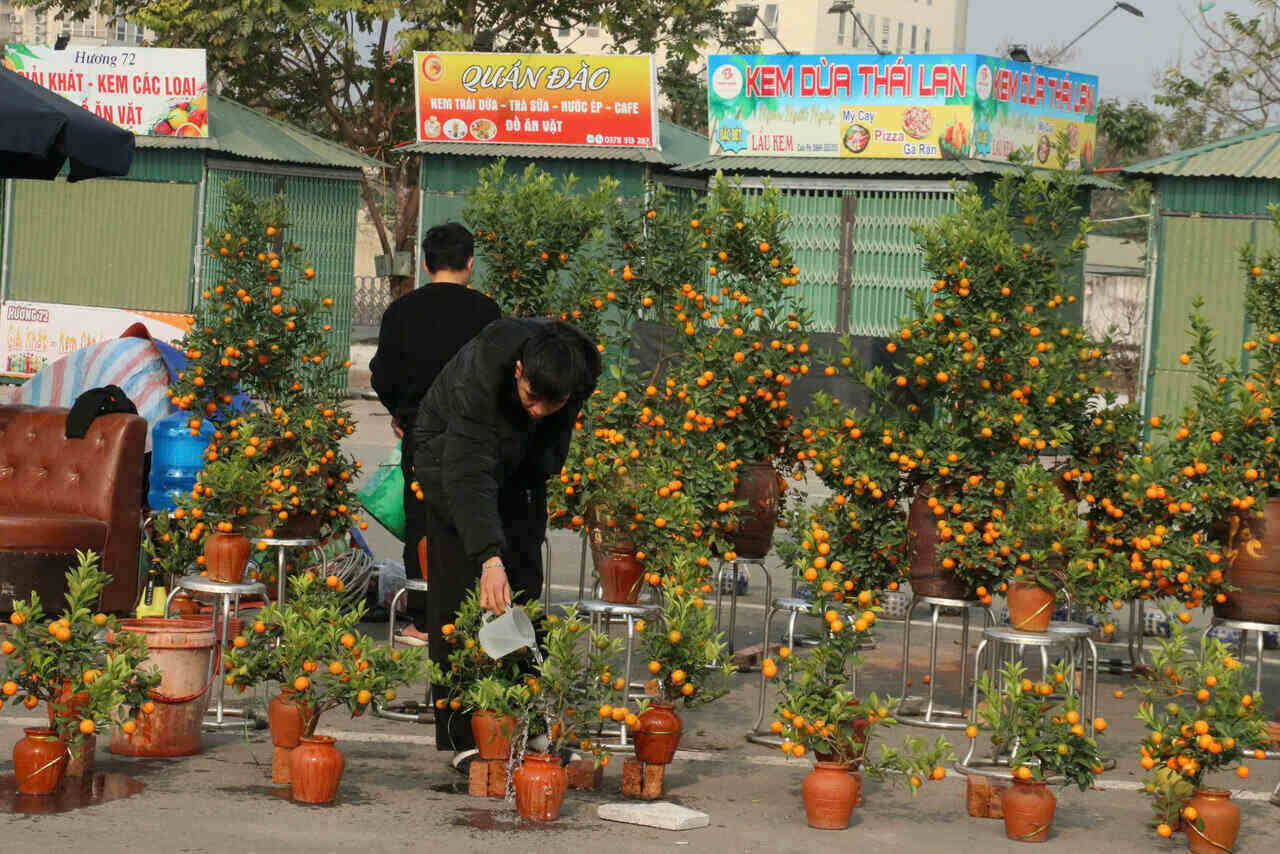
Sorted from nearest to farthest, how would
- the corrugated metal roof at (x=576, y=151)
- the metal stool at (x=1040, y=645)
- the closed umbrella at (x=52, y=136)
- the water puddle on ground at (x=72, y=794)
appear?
the water puddle on ground at (x=72, y=794) < the metal stool at (x=1040, y=645) < the closed umbrella at (x=52, y=136) < the corrugated metal roof at (x=576, y=151)

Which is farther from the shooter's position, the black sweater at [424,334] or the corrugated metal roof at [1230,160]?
the corrugated metal roof at [1230,160]

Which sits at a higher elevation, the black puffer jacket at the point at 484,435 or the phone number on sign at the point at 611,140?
the phone number on sign at the point at 611,140

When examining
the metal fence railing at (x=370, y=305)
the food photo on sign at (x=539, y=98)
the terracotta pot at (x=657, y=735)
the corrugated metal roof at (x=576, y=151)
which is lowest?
the terracotta pot at (x=657, y=735)

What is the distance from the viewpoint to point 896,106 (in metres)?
18.6

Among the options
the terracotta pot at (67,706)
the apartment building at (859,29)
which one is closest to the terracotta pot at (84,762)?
the terracotta pot at (67,706)

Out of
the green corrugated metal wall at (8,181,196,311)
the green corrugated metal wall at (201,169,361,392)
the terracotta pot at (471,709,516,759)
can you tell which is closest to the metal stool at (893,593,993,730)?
the terracotta pot at (471,709,516,759)

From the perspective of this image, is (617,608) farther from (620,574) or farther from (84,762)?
(84,762)

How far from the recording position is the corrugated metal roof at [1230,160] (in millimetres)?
17281

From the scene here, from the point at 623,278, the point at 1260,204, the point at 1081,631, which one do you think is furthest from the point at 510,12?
the point at 1081,631

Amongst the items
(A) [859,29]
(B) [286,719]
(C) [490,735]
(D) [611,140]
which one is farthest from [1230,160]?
(A) [859,29]

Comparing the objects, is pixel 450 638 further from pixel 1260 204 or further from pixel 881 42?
pixel 881 42

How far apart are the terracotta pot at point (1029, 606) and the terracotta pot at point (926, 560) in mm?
588

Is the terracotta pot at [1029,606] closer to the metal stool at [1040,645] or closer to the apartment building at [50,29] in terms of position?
the metal stool at [1040,645]

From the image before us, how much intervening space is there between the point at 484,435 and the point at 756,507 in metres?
2.49
